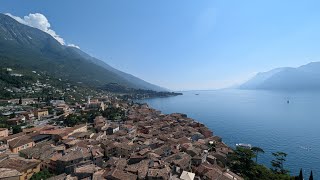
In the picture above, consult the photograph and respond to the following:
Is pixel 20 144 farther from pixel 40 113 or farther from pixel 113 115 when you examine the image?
pixel 113 115

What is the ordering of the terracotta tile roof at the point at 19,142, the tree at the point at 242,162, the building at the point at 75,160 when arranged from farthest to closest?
the terracotta tile roof at the point at 19,142 < the tree at the point at 242,162 < the building at the point at 75,160

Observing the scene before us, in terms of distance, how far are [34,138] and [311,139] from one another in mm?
75559

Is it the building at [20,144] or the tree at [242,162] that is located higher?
the building at [20,144]

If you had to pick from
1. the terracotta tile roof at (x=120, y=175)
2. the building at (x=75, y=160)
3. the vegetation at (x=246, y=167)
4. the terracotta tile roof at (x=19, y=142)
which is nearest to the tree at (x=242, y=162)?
the vegetation at (x=246, y=167)

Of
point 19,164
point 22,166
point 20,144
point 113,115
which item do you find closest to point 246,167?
point 22,166

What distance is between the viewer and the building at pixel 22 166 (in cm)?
2822

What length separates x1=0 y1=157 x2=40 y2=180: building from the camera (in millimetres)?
28219

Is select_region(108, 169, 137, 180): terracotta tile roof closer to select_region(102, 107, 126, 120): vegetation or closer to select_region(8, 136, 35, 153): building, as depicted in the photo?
select_region(8, 136, 35, 153): building

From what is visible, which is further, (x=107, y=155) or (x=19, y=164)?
(x=107, y=155)

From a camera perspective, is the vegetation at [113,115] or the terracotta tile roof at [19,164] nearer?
the terracotta tile roof at [19,164]

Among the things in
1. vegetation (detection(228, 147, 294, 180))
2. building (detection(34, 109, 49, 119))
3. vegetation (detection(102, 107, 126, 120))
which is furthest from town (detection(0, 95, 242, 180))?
vegetation (detection(102, 107, 126, 120))

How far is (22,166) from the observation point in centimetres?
2889

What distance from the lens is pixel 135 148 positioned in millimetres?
41656

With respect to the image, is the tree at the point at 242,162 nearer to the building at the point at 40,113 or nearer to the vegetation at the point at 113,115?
the vegetation at the point at 113,115
